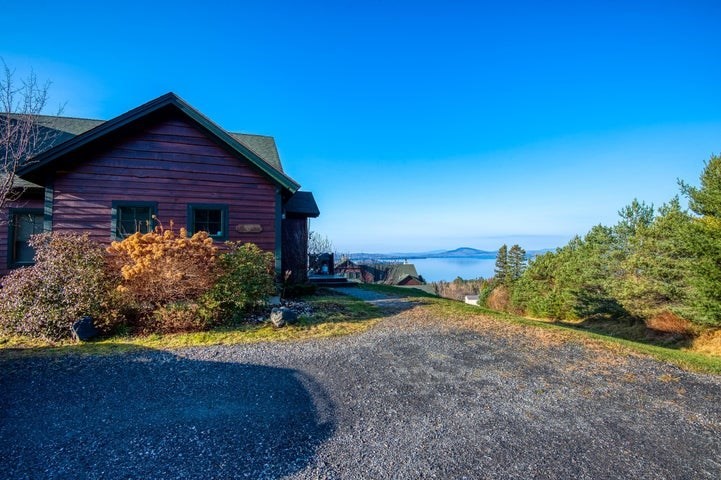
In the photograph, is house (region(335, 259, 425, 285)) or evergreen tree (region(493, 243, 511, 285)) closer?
evergreen tree (region(493, 243, 511, 285))

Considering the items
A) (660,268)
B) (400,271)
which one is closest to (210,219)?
(660,268)

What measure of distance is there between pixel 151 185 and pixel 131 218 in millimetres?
1106

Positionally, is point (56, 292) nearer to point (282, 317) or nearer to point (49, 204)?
point (49, 204)

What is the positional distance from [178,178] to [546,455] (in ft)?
34.1

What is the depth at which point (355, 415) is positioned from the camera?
11.6 feet

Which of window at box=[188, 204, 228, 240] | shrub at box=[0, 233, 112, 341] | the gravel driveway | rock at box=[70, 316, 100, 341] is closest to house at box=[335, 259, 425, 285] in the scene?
window at box=[188, 204, 228, 240]

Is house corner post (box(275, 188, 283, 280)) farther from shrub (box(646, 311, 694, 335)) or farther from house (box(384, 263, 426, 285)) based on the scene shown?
house (box(384, 263, 426, 285))

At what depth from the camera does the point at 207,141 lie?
10000 mm

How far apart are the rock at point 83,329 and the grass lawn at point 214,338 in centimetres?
14

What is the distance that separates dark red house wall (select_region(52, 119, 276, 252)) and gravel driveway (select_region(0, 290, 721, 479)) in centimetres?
525

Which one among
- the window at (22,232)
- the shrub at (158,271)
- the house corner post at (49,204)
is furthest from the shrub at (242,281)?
the window at (22,232)

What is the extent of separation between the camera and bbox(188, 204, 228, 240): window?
9.80 m

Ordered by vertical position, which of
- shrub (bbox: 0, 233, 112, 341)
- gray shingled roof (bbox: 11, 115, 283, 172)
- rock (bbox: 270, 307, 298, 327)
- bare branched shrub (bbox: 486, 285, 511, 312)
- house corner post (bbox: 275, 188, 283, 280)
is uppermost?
gray shingled roof (bbox: 11, 115, 283, 172)

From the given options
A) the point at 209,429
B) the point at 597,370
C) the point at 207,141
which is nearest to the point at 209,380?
the point at 209,429
